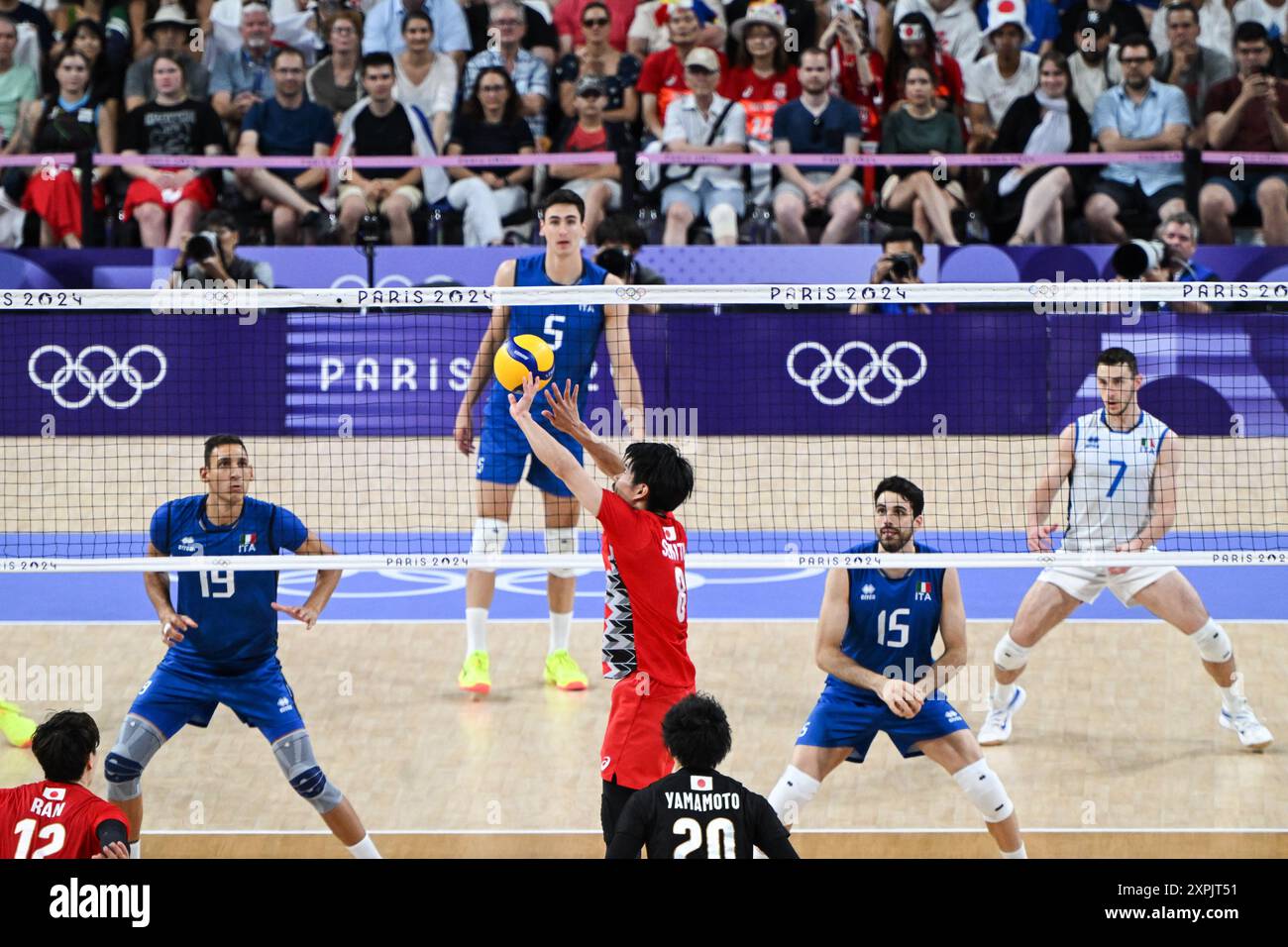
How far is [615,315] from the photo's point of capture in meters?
10.6

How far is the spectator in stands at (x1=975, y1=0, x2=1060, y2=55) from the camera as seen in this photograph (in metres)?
18.9

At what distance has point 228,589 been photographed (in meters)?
8.30

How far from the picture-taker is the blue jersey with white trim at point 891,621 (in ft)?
27.1

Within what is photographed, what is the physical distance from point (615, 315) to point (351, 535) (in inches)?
202

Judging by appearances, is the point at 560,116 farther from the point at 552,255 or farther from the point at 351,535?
the point at 552,255

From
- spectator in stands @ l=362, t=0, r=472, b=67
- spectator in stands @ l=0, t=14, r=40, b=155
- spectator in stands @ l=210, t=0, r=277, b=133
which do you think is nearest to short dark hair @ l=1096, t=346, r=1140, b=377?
spectator in stands @ l=362, t=0, r=472, b=67

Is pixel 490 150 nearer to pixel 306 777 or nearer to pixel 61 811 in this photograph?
pixel 306 777

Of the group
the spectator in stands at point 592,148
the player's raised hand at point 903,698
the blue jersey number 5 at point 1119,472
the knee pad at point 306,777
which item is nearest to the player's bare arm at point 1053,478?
the blue jersey number 5 at point 1119,472

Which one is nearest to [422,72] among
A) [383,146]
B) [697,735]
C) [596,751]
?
[383,146]

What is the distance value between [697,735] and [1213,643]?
4594 millimetres

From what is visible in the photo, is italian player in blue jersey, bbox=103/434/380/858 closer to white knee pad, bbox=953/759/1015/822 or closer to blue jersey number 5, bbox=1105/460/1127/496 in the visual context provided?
white knee pad, bbox=953/759/1015/822

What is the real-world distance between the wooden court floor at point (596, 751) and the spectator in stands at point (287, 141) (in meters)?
6.32

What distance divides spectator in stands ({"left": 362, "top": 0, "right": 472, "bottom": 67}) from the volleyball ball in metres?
11.0
